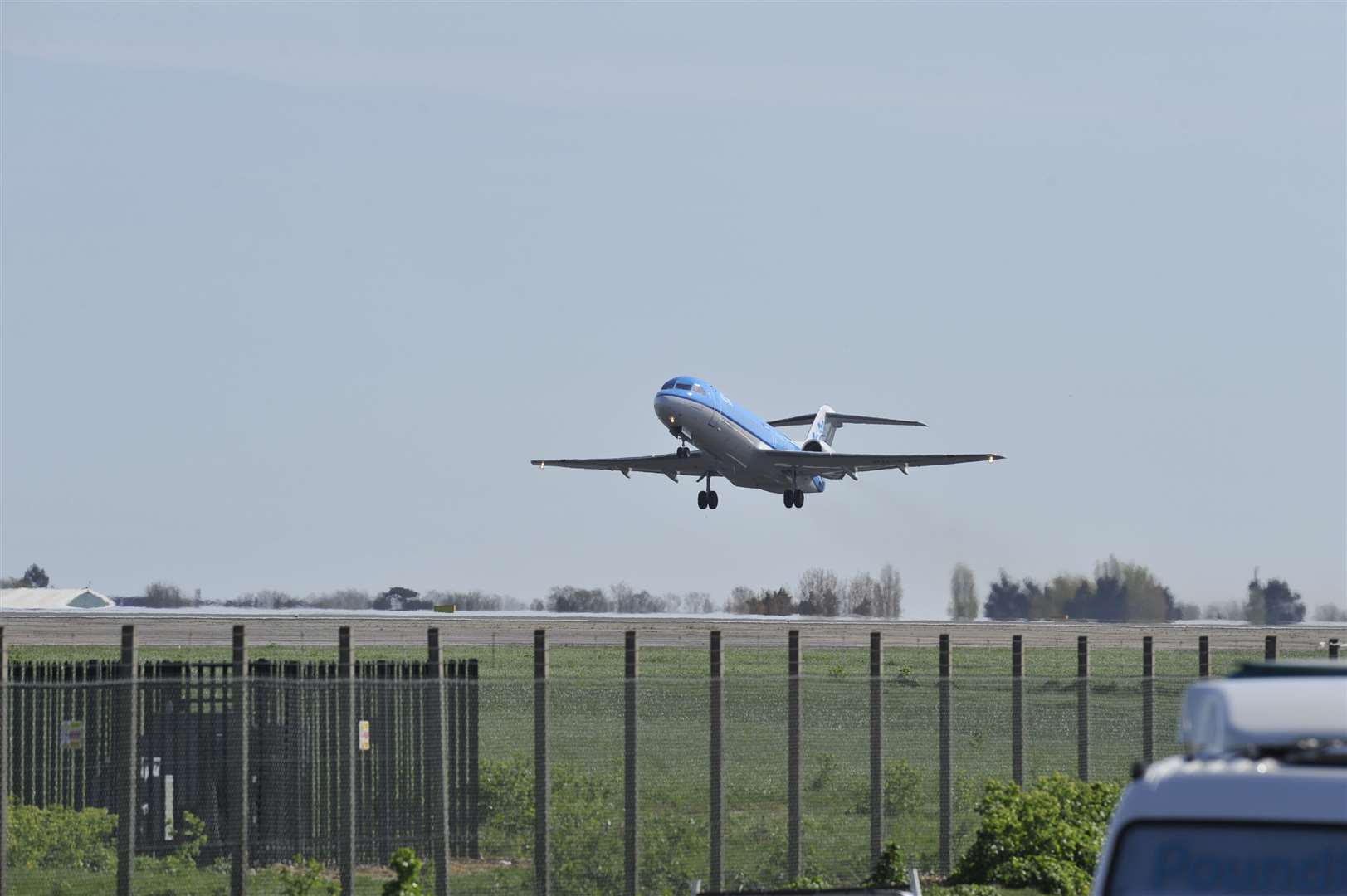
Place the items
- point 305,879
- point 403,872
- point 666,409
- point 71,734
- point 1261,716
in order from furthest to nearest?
point 666,409 < point 71,734 < point 305,879 < point 403,872 < point 1261,716

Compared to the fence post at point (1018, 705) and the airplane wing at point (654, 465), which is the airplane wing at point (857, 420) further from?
the fence post at point (1018, 705)

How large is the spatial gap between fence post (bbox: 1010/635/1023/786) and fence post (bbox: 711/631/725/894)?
2.66m

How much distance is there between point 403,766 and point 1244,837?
882cm

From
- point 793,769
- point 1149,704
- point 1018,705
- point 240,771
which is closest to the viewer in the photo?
point 240,771

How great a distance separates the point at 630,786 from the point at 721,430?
39530mm

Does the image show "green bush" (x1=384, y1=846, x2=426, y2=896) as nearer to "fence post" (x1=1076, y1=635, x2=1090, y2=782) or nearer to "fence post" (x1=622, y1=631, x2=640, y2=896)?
"fence post" (x1=622, y1=631, x2=640, y2=896)

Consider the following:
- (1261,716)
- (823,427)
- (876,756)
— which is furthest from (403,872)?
(823,427)

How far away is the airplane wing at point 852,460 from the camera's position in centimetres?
5569

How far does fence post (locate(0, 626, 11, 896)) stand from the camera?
11.0 metres

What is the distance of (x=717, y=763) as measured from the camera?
1257cm

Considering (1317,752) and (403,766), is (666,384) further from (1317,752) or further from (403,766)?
(1317,752)

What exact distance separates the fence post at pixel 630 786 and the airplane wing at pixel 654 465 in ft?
148

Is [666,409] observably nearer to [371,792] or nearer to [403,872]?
[371,792]

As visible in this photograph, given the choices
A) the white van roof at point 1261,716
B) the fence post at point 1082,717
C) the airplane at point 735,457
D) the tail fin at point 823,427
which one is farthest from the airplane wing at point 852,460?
the white van roof at point 1261,716
